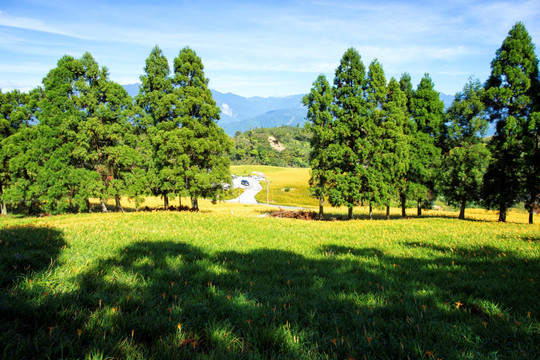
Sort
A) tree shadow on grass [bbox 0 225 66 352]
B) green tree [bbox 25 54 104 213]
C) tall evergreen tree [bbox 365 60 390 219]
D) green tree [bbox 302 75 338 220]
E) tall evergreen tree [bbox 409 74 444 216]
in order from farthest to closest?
tall evergreen tree [bbox 409 74 444 216]
green tree [bbox 302 75 338 220]
tall evergreen tree [bbox 365 60 390 219]
green tree [bbox 25 54 104 213]
tree shadow on grass [bbox 0 225 66 352]

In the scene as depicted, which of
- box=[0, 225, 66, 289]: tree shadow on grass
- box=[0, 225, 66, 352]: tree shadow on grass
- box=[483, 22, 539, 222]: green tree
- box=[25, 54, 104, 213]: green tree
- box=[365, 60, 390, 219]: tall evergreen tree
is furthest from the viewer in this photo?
box=[365, 60, 390, 219]: tall evergreen tree

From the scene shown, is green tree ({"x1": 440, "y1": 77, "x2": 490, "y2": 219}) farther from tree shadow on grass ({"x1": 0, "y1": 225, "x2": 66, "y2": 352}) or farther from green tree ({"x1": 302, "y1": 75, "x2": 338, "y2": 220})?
tree shadow on grass ({"x1": 0, "y1": 225, "x2": 66, "y2": 352})

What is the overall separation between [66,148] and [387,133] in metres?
29.2

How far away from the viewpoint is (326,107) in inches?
1088

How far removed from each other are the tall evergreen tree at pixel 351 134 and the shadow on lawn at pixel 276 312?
19640 mm

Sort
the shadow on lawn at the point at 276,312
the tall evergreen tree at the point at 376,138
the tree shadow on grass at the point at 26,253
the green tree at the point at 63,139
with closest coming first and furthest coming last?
the shadow on lawn at the point at 276,312 < the tree shadow on grass at the point at 26,253 < the green tree at the point at 63,139 < the tall evergreen tree at the point at 376,138

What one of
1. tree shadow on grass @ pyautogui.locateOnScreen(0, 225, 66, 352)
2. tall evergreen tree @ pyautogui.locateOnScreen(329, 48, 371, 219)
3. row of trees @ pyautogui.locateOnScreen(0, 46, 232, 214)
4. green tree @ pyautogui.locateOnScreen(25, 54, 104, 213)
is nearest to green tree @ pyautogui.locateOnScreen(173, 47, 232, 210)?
row of trees @ pyautogui.locateOnScreen(0, 46, 232, 214)

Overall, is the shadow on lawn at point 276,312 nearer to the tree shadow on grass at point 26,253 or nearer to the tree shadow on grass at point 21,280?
the tree shadow on grass at point 21,280

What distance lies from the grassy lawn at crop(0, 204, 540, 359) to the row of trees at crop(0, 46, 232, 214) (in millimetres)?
19511

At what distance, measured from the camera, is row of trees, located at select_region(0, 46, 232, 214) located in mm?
24812

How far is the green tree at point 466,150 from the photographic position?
25.9 m

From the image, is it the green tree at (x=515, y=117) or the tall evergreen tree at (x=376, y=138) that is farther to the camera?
the tall evergreen tree at (x=376, y=138)


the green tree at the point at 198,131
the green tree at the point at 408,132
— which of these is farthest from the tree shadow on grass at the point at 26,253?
the green tree at the point at 408,132

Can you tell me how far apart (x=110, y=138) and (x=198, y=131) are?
310 inches
